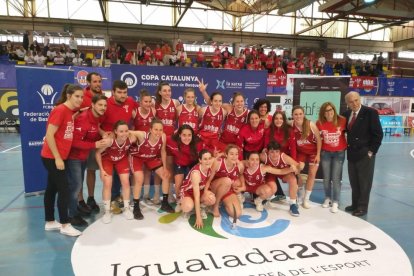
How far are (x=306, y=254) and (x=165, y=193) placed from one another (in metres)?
2.01

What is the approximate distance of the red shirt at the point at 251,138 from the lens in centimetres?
435

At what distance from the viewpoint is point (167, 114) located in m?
4.43

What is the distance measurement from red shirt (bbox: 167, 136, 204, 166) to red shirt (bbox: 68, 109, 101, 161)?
1.01 metres

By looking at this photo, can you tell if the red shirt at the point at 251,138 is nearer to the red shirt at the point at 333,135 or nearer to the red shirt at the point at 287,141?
the red shirt at the point at 287,141

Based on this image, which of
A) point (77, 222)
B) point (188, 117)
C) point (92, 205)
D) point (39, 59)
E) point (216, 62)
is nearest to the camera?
point (77, 222)

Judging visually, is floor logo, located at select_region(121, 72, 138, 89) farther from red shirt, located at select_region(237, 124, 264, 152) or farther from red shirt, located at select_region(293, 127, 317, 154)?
red shirt, located at select_region(293, 127, 317, 154)

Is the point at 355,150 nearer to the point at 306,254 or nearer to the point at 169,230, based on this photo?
the point at 306,254

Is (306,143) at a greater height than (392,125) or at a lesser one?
greater

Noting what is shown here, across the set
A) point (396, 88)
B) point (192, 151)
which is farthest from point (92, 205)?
point (396, 88)

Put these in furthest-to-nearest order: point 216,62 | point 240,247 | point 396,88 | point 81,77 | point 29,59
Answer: point 216,62
point 396,88
point 29,59
point 81,77
point 240,247

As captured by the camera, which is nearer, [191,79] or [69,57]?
[191,79]

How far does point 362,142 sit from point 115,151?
3296 mm

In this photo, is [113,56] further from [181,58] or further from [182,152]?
[182,152]

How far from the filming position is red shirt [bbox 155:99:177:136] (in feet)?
14.5
